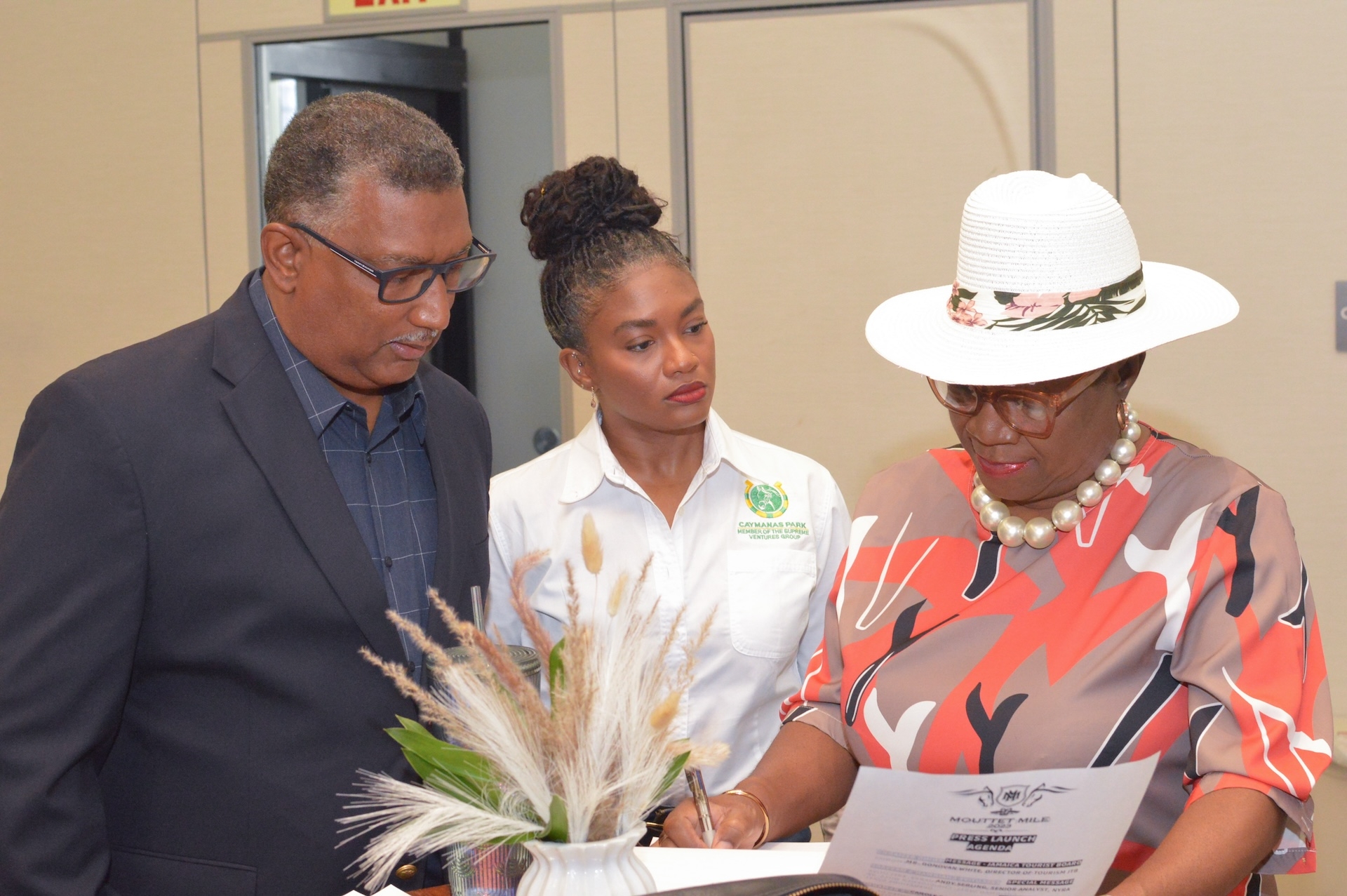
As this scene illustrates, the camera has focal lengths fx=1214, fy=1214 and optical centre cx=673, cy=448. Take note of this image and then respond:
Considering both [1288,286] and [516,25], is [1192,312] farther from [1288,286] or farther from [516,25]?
[516,25]

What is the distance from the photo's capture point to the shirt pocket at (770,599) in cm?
227

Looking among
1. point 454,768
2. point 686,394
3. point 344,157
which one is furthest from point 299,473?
point 686,394

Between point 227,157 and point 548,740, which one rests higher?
point 227,157

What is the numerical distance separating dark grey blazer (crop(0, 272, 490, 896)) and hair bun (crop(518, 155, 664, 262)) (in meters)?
0.78

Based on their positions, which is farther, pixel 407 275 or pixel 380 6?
pixel 380 6

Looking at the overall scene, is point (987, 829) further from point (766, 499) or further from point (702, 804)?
point (766, 499)

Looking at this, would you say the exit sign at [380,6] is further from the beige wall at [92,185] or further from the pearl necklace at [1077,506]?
the pearl necklace at [1077,506]

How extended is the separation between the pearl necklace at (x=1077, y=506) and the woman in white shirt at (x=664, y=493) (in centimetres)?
64

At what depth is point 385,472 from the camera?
200cm

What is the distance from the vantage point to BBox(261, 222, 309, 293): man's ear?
183 centimetres

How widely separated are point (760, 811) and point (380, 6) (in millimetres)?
3049

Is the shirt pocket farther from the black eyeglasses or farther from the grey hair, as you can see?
the grey hair

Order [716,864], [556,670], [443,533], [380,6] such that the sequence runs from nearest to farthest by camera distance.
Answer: [556,670]
[716,864]
[443,533]
[380,6]

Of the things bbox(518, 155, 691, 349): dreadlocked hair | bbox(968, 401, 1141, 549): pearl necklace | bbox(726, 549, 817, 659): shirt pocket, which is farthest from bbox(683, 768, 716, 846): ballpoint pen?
bbox(518, 155, 691, 349): dreadlocked hair
